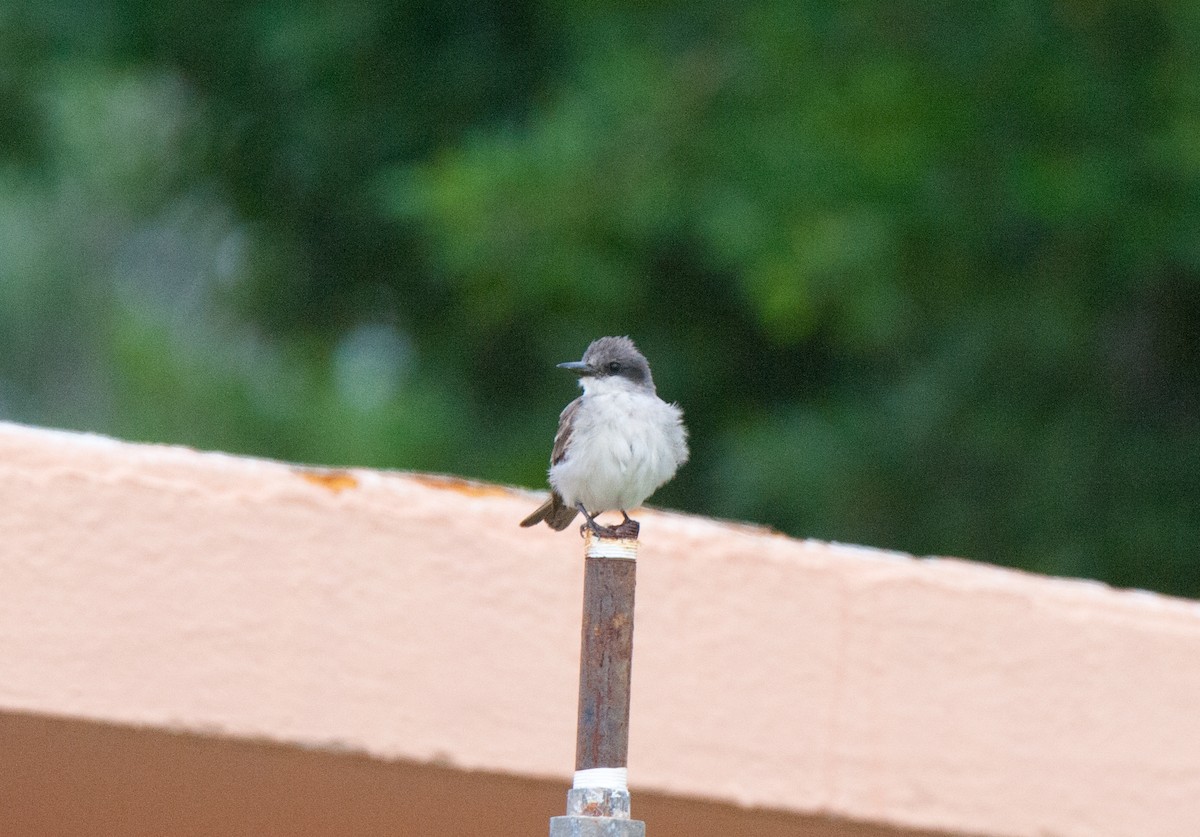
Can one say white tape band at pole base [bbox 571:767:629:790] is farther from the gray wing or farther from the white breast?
the gray wing

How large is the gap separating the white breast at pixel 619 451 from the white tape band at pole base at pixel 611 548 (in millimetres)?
916

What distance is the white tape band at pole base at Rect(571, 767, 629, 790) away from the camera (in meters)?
1.69

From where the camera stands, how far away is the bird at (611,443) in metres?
2.78

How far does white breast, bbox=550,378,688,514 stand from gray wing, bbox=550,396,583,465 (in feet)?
0.04

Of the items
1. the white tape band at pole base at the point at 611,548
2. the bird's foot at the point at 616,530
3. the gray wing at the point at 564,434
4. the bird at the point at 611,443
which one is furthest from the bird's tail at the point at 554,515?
the white tape band at pole base at the point at 611,548

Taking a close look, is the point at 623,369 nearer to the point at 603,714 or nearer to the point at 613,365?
the point at 613,365

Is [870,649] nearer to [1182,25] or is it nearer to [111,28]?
[1182,25]

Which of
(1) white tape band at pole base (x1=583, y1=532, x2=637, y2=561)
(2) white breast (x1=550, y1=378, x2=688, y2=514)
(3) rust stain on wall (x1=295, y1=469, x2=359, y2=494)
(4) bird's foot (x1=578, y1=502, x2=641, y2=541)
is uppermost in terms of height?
(2) white breast (x1=550, y1=378, x2=688, y2=514)

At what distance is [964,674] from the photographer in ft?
8.54

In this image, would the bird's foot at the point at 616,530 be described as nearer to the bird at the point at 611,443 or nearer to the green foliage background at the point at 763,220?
the bird at the point at 611,443

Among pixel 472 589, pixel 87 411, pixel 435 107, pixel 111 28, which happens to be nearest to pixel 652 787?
pixel 472 589

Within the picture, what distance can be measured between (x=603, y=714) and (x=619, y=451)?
47.6 inches

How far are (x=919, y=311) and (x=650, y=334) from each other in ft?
4.66

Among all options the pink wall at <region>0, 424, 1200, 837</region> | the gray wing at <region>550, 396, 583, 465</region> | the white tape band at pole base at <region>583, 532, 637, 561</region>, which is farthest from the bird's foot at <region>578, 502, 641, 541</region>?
the gray wing at <region>550, 396, 583, 465</region>
